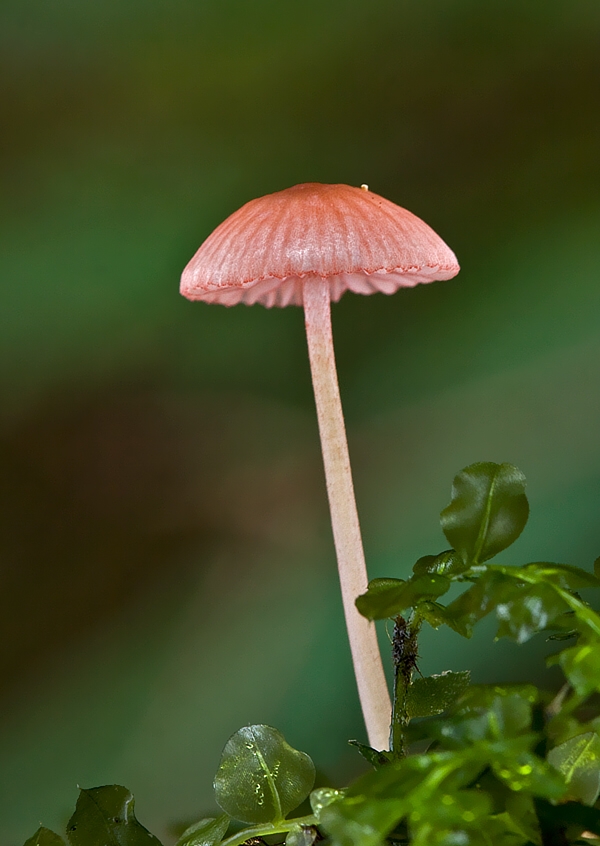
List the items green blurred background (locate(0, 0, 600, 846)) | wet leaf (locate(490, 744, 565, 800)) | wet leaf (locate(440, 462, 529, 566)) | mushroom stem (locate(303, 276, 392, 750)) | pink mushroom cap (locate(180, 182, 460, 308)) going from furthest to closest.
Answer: green blurred background (locate(0, 0, 600, 846)) < mushroom stem (locate(303, 276, 392, 750)) < pink mushroom cap (locate(180, 182, 460, 308)) < wet leaf (locate(440, 462, 529, 566)) < wet leaf (locate(490, 744, 565, 800))

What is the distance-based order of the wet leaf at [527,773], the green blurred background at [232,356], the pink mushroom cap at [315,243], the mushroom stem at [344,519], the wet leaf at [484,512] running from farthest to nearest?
the green blurred background at [232,356], the mushroom stem at [344,519], the pink mushroom cap at [315,243], the wet leaf at [484,512], the wet leaf at [527,773]

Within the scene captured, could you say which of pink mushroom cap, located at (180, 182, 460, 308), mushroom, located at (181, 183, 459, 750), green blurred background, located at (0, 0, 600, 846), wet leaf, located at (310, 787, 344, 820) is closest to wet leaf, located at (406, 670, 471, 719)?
wet leaf, located at (310, 787, 344, 820)

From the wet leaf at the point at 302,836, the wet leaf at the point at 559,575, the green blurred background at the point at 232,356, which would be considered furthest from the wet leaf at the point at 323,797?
the green blurred background at the point at 232,356

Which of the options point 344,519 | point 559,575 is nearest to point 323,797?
point 559,575

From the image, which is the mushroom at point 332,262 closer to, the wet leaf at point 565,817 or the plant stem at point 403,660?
the plant stem at point 403,660

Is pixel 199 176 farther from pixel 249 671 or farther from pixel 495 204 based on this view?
pixel 249 671

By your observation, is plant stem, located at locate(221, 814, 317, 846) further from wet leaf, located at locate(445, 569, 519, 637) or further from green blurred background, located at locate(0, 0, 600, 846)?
green blurred background, located at locate(0, 0, 600, 846)
